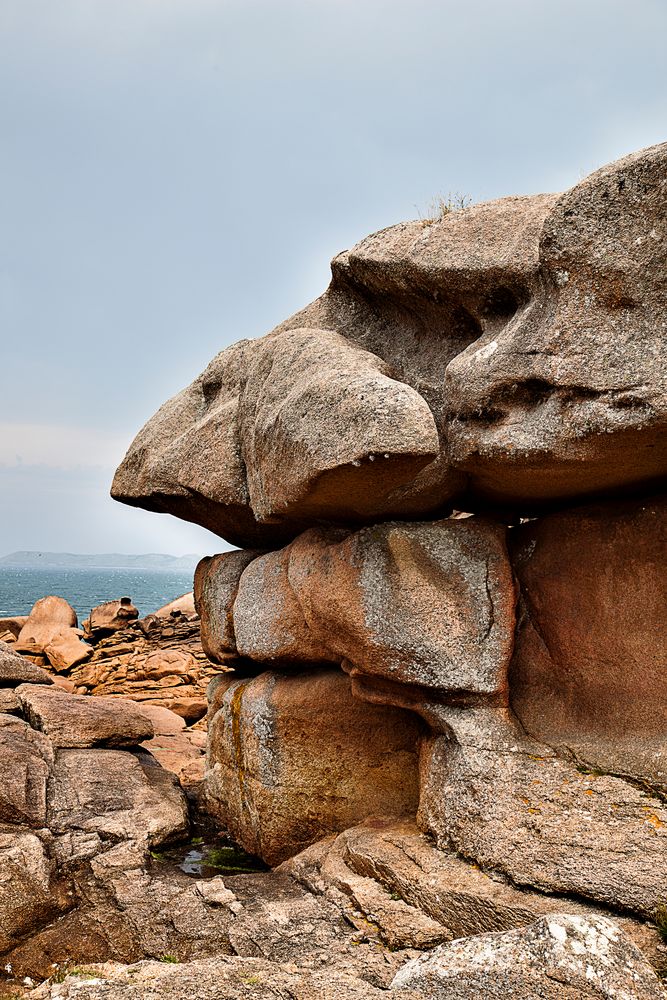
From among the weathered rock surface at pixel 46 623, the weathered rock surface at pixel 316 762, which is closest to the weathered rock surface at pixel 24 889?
the weathered rock surface at pixel 316 762

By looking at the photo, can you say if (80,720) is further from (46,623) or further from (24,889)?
(46,623)

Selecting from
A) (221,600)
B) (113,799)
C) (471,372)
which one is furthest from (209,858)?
(471,372)

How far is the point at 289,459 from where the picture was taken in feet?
25.0

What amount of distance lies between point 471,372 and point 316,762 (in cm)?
444

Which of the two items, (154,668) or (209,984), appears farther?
(154,668)

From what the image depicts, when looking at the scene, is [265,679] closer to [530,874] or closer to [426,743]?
[426,743]

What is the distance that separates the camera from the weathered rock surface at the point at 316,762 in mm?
8297

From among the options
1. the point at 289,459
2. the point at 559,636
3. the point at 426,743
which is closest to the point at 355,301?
the point at 289,459

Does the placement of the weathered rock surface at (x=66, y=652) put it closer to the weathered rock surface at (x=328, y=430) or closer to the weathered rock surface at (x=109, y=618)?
the weathered rock surface at (x=109, y=618)

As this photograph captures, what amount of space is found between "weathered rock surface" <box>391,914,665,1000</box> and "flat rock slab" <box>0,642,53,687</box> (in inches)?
336

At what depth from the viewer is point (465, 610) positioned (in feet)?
24.3

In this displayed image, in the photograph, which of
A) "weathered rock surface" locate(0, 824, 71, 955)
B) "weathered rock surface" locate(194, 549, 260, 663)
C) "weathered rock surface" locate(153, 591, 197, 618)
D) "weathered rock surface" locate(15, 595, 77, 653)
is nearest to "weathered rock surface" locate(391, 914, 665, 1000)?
"weathered rock surface" locate(0, 824, 71, 955)

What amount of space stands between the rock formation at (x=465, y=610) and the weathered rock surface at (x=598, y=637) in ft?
0.07

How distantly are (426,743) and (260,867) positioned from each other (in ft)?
8.75
